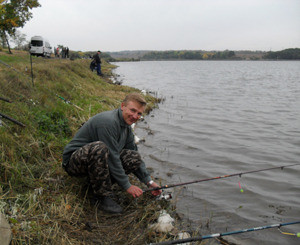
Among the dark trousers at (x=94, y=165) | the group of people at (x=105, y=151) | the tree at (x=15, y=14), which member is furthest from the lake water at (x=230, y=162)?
the tree at (x=15, y=14)

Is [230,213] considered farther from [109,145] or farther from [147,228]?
[109,145]

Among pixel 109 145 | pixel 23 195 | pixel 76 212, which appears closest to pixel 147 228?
pixel 76 212

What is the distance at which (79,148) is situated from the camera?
3.49 meters

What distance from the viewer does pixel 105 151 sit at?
3.28 m

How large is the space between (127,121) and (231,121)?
7.43 metres

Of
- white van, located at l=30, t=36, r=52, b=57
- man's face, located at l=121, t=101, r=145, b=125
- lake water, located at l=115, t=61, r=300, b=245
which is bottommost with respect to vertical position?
lake water, located at l=115, t=61, r=300, b=245

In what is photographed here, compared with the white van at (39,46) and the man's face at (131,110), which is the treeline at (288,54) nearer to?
the white van at (39,46)

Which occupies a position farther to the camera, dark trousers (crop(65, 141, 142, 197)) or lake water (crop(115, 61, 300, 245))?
lake water (crop(115, 61, 300, 245))

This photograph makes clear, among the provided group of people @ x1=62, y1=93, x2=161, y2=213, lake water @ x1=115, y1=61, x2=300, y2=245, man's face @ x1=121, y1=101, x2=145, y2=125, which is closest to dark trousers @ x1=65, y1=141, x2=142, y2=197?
group of people @ x1=62, y1=93, x2=161, y2=213

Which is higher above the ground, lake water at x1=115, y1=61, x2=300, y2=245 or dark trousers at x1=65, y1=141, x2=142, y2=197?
dark trousers at x1=65, y1=141, x2=142, y2=197

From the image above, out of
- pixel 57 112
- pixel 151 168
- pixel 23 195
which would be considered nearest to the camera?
pixel 23 195

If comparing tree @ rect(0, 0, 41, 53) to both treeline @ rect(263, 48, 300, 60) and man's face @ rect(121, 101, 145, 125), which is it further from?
treeline @ rect(263, 48, 300, 60)

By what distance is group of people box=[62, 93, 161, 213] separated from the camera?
3.32 meters

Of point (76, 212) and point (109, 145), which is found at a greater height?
point (109, 145)
